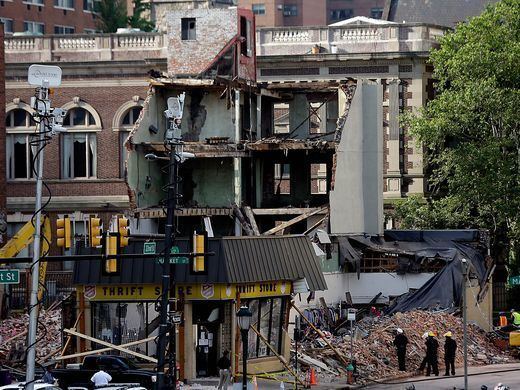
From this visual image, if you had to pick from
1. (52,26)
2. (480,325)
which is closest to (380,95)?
(480,325)

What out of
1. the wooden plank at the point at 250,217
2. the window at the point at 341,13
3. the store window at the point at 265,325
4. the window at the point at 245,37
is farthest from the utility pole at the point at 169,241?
the window at the point at 341,13

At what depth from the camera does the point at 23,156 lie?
8025 cm

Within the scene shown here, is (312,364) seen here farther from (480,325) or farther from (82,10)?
(82,10)

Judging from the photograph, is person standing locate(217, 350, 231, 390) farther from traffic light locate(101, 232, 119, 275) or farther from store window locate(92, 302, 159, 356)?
traffic light locate(101, 232, 119, 275)

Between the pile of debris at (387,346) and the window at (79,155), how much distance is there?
2452 cm

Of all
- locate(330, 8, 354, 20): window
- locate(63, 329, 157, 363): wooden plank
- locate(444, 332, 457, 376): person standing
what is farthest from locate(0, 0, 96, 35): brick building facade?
locate(63, 329, 157, 363): wooden plank

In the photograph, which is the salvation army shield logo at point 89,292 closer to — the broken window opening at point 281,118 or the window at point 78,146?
the broken window opening at point 281,118

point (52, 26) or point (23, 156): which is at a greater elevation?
point (52, 26)

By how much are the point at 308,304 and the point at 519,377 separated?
29.0 feet

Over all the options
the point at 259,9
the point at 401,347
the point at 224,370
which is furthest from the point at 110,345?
the point at 259,9

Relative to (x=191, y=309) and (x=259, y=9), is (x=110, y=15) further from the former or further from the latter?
(x=191, y=309)

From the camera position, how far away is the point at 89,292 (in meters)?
50.4

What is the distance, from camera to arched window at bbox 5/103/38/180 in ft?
262

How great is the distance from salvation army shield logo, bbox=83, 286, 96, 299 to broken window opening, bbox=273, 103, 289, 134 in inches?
1137
